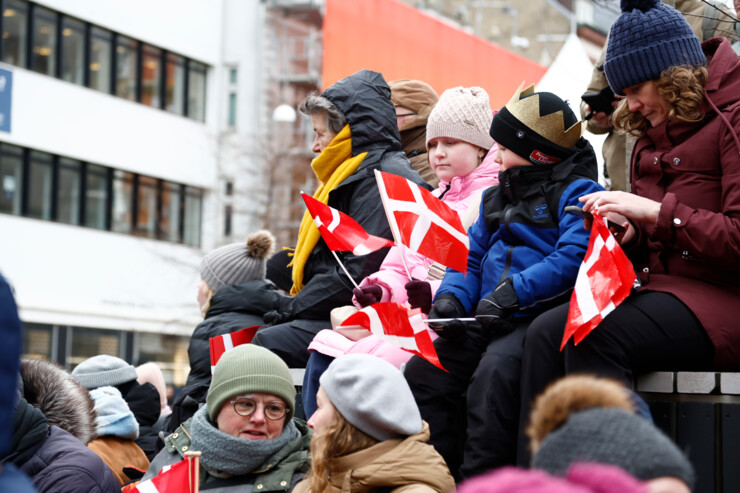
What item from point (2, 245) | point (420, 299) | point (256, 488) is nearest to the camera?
point (256, 488)

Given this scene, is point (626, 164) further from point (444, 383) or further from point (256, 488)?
point (256, 488)

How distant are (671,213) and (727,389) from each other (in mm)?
666

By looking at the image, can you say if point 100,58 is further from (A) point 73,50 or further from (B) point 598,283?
(B) point 598,283

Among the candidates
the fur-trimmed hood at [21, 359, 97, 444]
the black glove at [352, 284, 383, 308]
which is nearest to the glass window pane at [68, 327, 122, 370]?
the fur-trimmed hood at [21, 359, 97, 444]

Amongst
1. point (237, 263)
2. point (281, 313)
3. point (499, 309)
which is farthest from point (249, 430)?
point (237, 263)

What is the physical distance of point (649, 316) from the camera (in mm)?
4145

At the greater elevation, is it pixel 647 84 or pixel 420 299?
pixel 647 84

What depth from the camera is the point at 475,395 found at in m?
4.46

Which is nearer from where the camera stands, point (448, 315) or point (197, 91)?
point (448, 315)

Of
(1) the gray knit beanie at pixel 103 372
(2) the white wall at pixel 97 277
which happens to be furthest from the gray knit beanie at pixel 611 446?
(2) the white wall at pixel 97 277

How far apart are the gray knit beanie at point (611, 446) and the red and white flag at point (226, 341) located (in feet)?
13.9

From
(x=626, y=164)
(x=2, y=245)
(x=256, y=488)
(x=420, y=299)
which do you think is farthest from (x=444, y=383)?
(x=2, y=245)

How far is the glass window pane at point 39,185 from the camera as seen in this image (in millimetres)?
27469

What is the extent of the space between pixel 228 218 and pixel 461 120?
2787cm
